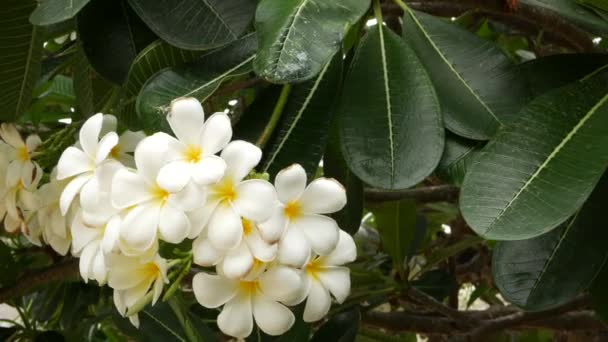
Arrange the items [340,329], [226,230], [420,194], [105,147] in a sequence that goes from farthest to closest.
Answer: [420,194] → [340,329] → [105,147] → [226,230]

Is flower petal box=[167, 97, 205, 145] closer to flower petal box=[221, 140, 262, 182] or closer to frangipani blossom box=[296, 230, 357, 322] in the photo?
flower petal box=[221, 140, 262, 182]

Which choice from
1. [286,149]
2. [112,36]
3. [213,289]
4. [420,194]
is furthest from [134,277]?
[420,194]

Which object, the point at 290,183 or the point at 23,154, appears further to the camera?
the point at 23,154

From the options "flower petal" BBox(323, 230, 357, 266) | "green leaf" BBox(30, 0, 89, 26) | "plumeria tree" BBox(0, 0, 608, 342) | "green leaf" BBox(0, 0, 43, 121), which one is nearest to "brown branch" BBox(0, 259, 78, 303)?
"plumeria tree" BBox(0, 0, 608, 342)

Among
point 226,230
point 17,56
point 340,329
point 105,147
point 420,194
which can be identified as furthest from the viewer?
point 420,194

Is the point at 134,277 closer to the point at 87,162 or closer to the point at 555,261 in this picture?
the point at 87,162

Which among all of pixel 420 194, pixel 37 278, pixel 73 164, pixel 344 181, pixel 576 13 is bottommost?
pixel 37 278

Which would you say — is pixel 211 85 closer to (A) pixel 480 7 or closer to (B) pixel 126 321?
(A) pixel 480 7
